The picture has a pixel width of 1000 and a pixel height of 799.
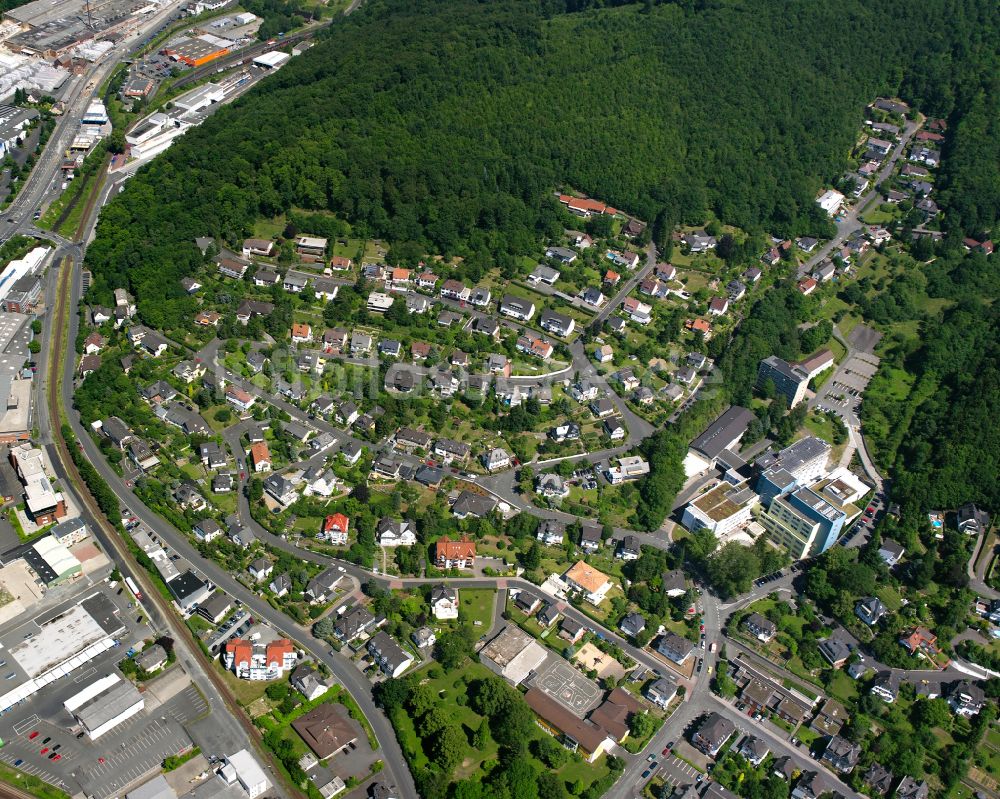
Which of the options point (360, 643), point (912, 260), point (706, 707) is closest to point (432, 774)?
point (360, 643)

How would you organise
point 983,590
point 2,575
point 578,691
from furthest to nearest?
point 983,590
point 2,575
point 578,691

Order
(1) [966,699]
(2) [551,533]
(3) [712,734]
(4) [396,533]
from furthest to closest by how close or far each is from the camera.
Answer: (2) [551,533]
(4) [396,533]
(1) [966,699]
(3) [712,734]

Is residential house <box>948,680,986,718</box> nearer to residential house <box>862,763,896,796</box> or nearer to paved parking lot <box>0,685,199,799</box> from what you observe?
residential house <box>862,763,896,796</box>

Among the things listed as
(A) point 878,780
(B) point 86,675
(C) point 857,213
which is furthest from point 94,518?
(C) point 857,213

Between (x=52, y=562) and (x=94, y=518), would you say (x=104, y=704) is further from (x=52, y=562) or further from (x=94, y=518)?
(x=94, y=518)

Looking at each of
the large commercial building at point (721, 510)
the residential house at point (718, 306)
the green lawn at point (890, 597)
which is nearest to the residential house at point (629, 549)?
the large commercial building at point (721, 510)

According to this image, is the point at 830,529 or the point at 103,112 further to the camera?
the point at 103,112

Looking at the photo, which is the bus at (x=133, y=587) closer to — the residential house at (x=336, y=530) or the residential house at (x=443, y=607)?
the residential house at (x=336, y=530)

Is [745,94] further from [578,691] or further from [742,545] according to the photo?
[578,691]
